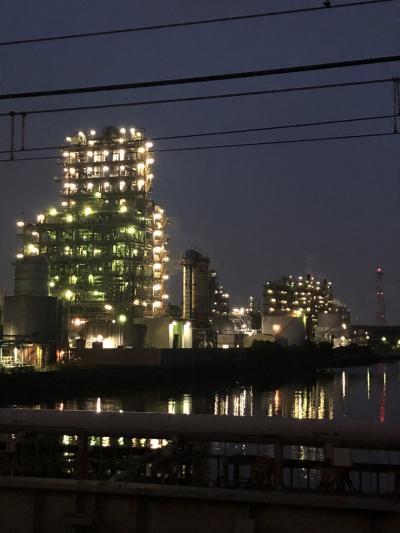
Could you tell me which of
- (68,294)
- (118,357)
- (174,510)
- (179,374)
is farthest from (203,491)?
(68,294)

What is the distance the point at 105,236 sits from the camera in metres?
71.2

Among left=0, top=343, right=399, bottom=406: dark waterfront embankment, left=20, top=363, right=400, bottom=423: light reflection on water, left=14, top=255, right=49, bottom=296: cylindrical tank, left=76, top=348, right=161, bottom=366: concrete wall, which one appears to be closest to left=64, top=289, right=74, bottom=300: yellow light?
left=14, top=255, right=49, bottom=296: cylindrical tank

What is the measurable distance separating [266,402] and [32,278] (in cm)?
2361

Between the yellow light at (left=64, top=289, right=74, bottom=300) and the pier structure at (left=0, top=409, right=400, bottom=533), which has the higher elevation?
the yellow light at (left=64, top=289, right=74, bottom=300)

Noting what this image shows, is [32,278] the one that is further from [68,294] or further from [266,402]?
[266,402]

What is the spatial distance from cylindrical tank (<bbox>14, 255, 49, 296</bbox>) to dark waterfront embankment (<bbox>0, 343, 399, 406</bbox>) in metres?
7.89

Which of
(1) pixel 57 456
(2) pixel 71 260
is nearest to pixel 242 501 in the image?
(1) pixel 57 456

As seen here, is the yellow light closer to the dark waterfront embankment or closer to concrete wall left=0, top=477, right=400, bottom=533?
the dark waterfront embankment

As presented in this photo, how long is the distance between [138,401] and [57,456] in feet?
110

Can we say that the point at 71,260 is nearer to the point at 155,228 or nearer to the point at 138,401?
the point at 155,228

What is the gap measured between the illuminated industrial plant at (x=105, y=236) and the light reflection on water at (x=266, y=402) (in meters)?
16.8

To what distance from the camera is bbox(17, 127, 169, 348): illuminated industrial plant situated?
229 feet

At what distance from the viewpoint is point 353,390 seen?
5944 centimetres

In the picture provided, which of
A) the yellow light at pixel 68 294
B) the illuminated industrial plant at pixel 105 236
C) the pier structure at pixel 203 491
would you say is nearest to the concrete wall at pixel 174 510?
the pier structure at pixel 203 491
